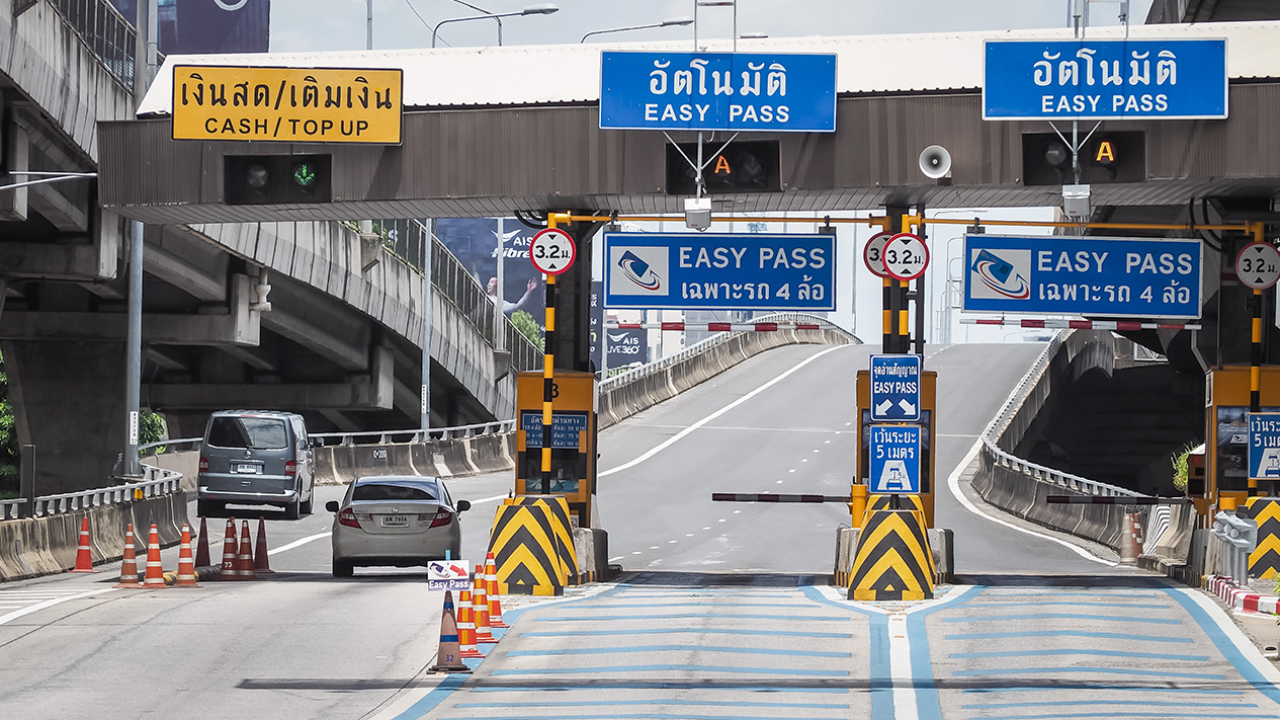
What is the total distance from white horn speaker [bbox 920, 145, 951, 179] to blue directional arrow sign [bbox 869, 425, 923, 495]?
2.84 metres

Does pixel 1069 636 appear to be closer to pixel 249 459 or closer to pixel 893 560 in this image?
pixel 893 560

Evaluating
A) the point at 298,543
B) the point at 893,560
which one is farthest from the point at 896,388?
the point at 298,543

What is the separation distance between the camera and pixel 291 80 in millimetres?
20000

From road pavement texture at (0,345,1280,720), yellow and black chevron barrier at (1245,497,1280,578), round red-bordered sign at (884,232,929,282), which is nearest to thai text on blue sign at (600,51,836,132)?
round red-bordered sign at (884,232,929,282)

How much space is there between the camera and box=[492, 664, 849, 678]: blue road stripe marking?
519 inches

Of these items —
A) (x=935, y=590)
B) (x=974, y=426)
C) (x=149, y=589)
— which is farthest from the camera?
(x=974, y=426)

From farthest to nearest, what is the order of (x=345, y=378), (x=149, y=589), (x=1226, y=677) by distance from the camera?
1. (x=345, y=378)
2. (x=149, y=589)
3. (x=1226, y=677)

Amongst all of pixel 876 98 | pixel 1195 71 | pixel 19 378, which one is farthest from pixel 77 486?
pixel 1195 71

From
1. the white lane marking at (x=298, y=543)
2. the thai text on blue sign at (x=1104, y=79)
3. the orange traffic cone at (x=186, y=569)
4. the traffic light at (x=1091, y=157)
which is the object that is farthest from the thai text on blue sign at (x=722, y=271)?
the white lane marking at (x=298, y=543)

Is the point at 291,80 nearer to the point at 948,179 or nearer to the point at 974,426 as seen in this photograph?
the point at 948,179

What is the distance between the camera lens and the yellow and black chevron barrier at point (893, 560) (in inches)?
679

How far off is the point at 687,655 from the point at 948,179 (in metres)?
7.37

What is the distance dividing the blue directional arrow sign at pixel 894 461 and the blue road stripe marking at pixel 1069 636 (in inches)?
142

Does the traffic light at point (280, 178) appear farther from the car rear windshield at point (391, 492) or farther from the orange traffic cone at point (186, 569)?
the car rear windshield at point (391, 492)
